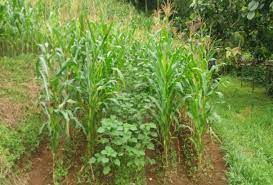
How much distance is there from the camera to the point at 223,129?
16.8 ft

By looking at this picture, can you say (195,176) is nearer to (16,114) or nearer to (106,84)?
(106,84)

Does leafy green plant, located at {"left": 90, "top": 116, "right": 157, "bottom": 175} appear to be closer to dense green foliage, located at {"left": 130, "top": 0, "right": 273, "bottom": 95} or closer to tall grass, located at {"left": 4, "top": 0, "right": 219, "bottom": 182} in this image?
tall grass, located at {"left": 4, "top": 0, "right": 219, "bottom": 182}

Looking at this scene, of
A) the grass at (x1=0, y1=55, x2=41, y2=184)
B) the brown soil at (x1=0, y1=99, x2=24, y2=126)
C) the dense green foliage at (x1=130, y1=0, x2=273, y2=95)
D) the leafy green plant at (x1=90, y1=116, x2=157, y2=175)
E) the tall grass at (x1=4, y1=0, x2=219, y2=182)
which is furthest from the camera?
the dense green foliage at (x1=130, y1=0, x2=273, y2=95)

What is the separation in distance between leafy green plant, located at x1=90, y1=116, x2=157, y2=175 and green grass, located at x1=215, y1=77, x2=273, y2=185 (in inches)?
38.7

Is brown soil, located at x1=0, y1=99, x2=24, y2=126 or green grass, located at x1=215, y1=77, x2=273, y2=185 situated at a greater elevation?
brown soil, located at x1=0, y1=99, x2=24, y2=126

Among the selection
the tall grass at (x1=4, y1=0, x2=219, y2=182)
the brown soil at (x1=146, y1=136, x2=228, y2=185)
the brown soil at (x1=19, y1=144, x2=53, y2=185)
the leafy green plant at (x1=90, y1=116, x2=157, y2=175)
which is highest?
the tall grass at (x1=4, y1=0, x2=219, y2=182)

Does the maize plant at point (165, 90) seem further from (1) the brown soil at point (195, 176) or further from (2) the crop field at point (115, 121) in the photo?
(1) the brown soil at point (195, 176)

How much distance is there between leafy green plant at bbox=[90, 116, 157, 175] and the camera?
3.52m

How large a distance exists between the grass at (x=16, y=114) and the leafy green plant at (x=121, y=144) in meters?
0.71

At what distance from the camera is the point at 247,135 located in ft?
17.2

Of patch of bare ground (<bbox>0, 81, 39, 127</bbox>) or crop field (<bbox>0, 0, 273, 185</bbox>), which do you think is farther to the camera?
patch of bare ground (<bbox>0, 81, 39, 127</bbox>)

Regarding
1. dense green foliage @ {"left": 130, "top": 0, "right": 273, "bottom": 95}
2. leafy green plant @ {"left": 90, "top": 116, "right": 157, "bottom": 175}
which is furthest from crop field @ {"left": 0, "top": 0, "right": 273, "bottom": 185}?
dense green foliage @ {"left": 130, "top": 0, "right": 273, "bottom": 95}

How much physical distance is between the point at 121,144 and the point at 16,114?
4.12ft

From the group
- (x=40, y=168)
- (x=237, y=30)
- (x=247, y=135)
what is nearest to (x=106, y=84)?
(x=40, y=168)
